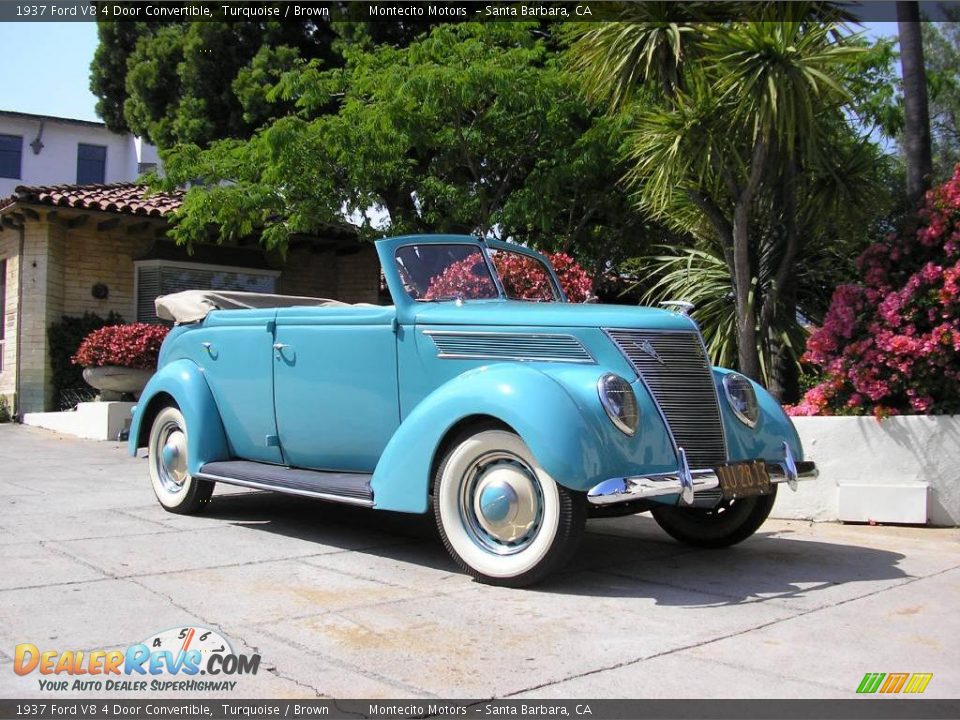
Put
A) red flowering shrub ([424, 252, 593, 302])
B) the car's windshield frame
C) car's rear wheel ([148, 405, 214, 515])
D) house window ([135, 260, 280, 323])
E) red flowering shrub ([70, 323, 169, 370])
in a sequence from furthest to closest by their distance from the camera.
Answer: house window ([135, 260, 280, 323]) < red flowering shrub ([70, 323, 169, 370]) < car's rear wheel ([148, 405, 214, 515]) < red flowering shrub ([424, 252, 593, 302]) < the car's windshield frame

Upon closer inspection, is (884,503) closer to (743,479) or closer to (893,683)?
(743,479)

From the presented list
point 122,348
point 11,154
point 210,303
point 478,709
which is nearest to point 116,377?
point 122,348

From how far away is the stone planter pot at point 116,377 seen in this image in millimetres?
12109

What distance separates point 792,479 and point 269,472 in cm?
304

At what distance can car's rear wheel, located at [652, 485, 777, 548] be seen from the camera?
17.2 feet

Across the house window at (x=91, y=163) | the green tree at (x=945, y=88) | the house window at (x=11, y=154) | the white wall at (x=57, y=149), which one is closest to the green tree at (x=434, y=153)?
the green tree at (x=945, y=88)

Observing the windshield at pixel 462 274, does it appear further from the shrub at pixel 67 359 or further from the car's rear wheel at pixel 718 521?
the shrub at pixel 67 359

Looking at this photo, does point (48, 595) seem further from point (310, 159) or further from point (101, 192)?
point (101, 192)

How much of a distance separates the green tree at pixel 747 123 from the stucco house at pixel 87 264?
8.13 metres

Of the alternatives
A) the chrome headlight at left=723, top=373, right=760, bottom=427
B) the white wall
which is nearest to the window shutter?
the chrome headlight at left=723, top=373, right=760, bottom=427

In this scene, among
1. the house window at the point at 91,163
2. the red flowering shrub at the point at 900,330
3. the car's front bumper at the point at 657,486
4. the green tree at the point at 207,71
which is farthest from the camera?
the house window at the point at 91,163

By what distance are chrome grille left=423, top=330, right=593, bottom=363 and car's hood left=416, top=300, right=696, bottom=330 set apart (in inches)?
2.6

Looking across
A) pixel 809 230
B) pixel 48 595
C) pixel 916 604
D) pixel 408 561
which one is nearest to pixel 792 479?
pixel 916 604

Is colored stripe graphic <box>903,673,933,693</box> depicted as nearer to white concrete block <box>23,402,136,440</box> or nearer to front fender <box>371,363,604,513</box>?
front fender <box>371,363,604,513</box>
